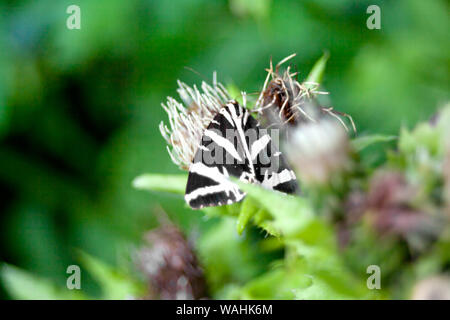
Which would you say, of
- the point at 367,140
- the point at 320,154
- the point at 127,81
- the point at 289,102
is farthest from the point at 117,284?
the point at 127,81

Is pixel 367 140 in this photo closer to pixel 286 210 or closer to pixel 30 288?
pixel 286 210

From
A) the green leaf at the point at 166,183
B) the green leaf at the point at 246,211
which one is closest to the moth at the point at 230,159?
the green leaf at the point at 246,211

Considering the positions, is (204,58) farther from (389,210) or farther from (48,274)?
(389,210)

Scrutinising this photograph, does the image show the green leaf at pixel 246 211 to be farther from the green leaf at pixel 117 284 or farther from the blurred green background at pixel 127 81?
the blurred green background at pixel 127 81

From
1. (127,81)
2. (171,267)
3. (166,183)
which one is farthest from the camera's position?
(127,81)

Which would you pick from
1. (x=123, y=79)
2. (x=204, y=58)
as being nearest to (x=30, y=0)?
(x=123, y=79)

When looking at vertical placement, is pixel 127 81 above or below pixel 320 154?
above

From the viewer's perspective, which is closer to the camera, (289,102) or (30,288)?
(289,102)

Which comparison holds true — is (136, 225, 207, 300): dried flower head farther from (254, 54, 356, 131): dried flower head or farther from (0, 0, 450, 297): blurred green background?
(0, 0, 450, 297): blurred green background
